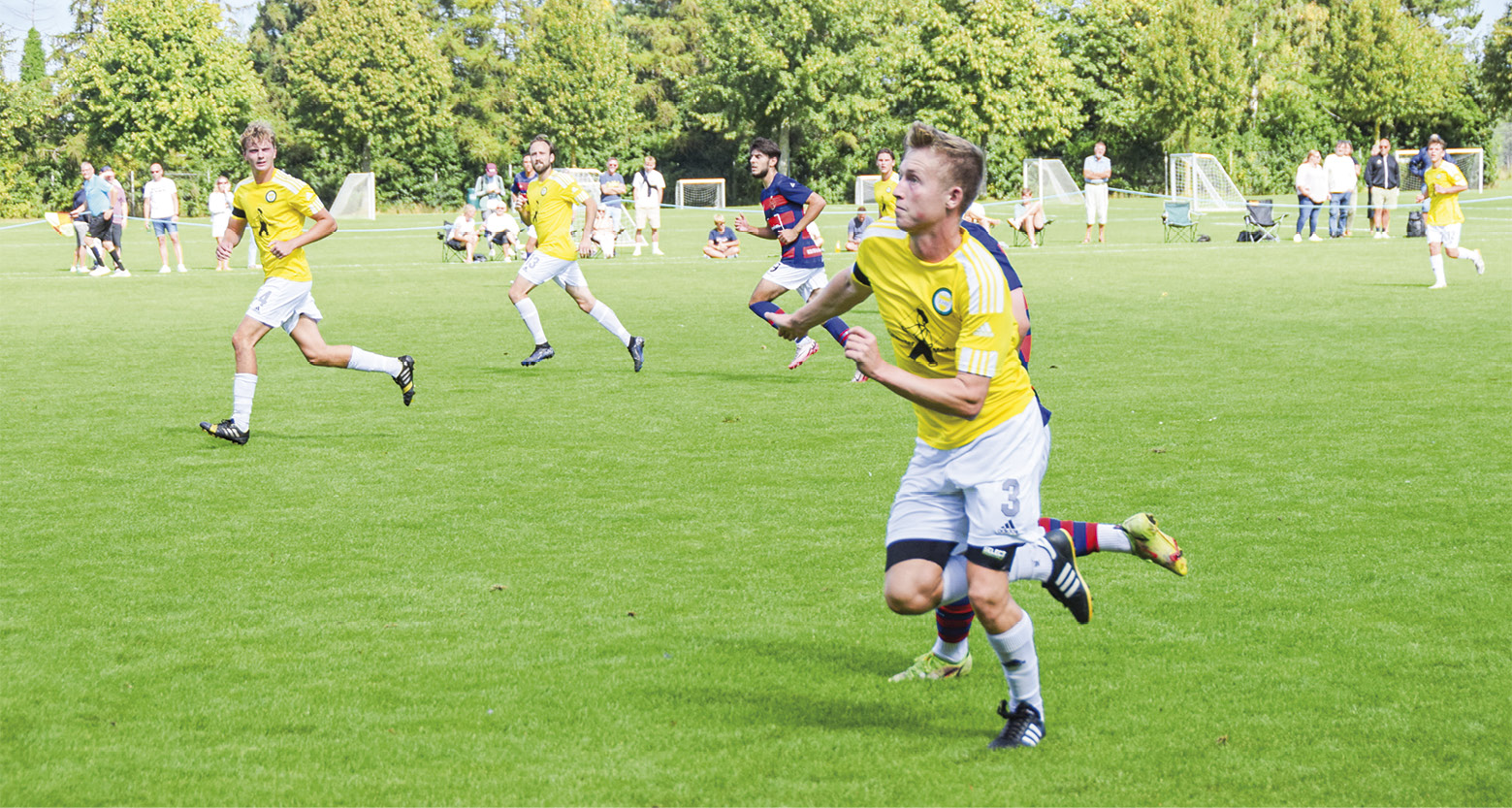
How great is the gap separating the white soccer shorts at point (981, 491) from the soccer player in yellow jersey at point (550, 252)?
9.61m

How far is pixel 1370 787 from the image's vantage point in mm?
4266

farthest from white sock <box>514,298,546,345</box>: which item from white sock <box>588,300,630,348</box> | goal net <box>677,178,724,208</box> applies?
goal net <box>677,178,724,208</box>

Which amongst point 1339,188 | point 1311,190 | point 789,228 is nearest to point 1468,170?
point 1339,188

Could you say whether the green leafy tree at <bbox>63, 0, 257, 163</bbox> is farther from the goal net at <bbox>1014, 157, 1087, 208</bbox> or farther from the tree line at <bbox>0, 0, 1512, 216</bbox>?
the goal net at <bbox>1014, 157, 1087, 208</bbox>

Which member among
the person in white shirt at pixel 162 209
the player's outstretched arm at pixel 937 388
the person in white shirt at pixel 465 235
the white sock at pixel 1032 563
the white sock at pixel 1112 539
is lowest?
the white sock at pixel 1112 539

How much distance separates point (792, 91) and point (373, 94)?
2047 centimetres

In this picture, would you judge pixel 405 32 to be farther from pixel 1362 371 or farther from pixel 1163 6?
pixel 1362 371

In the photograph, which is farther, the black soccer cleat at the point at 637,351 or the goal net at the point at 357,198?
the goal net at the point at 357,198

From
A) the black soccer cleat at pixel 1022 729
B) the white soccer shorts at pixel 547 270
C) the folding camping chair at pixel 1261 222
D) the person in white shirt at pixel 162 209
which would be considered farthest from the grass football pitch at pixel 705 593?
the folding camping chair at pixel 1261 222

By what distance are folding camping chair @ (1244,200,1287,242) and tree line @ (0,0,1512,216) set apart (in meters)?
33.5

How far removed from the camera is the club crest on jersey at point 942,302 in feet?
15.3

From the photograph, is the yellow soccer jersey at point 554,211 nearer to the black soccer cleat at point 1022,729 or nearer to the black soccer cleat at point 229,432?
the black soccer cleat at point 229,432

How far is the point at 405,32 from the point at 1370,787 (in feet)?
243

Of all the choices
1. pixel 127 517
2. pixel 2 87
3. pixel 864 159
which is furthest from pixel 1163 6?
pixel 127 517
